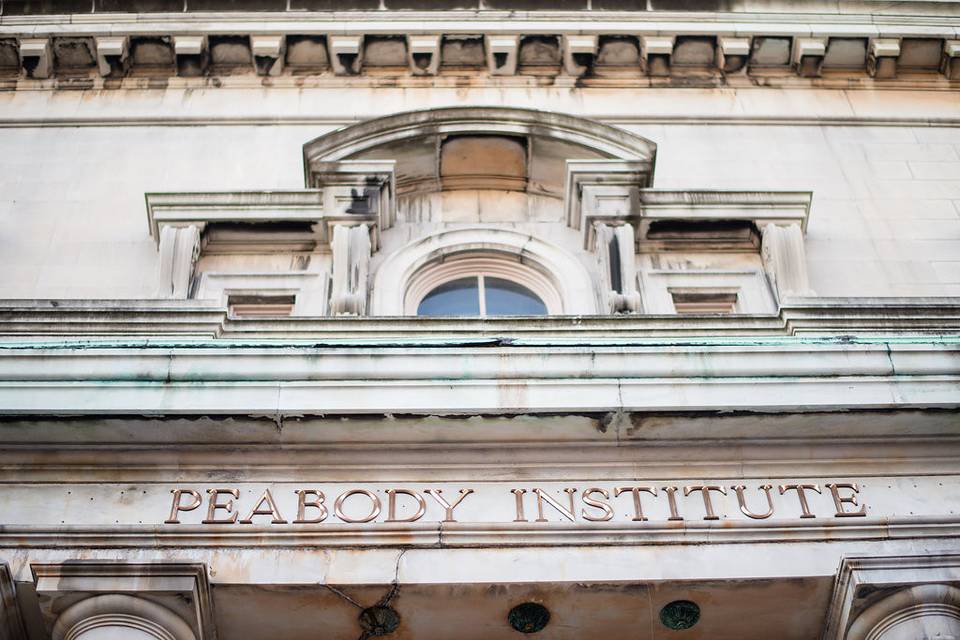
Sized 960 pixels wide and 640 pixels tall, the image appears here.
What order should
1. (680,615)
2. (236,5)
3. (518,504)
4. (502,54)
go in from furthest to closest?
1. (236,5)
2. (502,54)
3. (518,504)
4. (680,615)

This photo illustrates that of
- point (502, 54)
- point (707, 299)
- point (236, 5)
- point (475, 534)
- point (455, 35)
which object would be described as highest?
point (236, 5)

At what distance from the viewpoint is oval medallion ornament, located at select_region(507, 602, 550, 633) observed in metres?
11.9

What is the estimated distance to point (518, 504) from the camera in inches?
479

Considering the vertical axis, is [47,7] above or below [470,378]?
above

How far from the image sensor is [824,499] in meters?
12.3

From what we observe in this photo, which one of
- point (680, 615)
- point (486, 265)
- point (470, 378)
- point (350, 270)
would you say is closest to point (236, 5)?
point (350, 270)

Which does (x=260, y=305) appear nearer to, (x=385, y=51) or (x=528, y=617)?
(x=385, y=51)

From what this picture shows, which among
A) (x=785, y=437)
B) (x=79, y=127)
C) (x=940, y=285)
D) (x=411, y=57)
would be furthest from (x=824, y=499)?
(x=79, y=127)

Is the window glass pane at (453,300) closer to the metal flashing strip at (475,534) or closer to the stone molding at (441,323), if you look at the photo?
the stone molding at (441,323)

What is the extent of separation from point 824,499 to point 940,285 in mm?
5850

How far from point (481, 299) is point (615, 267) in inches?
67.9

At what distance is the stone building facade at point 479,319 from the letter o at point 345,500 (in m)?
0.03

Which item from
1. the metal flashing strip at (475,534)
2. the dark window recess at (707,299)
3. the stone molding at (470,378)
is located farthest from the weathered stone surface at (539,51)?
the metal flashing strip at (475,534)

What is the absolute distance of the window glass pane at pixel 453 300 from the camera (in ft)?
56.1
